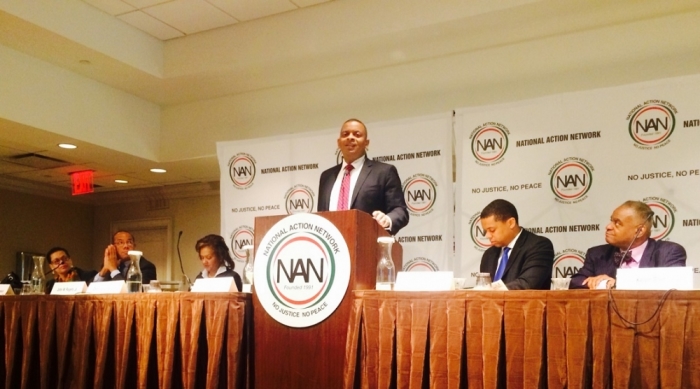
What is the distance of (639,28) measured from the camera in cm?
387

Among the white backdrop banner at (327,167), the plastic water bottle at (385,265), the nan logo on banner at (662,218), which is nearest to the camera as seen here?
the plastic water bottle at (385,265)

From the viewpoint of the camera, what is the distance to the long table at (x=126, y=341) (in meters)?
2.26

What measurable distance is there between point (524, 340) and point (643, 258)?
127 cm

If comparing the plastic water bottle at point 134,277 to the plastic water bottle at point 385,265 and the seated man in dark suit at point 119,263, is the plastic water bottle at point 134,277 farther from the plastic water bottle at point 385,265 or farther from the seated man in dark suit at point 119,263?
the plastic water bottle at point 385,265

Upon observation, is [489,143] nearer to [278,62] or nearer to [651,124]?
[651,124]

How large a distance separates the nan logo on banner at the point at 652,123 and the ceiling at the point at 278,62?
0.97 ft

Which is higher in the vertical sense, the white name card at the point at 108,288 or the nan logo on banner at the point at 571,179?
the nan logo on banner at the point at 571,179

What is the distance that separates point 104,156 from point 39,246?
96.5 inches

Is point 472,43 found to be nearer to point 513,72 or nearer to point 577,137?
point 513,72

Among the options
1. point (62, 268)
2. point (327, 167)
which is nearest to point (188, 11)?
point (327, 167)

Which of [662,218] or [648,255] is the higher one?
→ [662,218]

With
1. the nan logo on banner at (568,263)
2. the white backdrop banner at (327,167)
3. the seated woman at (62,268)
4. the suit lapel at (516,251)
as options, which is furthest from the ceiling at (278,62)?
the suit lapel at (516,251)

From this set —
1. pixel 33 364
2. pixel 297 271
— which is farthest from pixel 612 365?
pixel 33 364

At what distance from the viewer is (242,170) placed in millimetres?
5047
